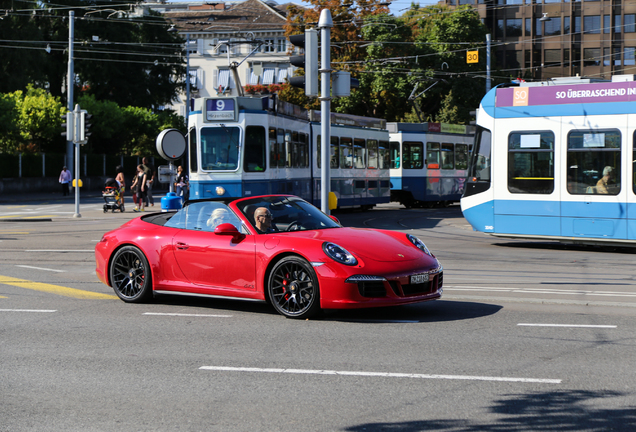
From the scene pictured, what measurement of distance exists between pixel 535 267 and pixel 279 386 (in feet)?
28.0

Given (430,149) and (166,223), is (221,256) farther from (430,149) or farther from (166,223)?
(430,149)

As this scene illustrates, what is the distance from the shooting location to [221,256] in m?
8.86

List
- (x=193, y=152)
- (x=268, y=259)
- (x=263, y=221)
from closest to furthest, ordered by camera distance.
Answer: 1. (x=268, y=259)
2. (x=263, y=221)
3. (x=193, y=152)

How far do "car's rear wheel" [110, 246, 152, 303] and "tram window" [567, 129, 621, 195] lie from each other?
374 inches

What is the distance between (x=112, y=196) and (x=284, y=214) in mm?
21818

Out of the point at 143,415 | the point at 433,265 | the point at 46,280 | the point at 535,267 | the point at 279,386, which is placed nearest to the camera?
the point at 143,415

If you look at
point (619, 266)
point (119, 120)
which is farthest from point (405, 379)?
point (119, 120)

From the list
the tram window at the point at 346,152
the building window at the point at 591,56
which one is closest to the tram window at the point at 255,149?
the tram window at the point at 346,152

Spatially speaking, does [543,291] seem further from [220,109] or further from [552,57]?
[552,57]

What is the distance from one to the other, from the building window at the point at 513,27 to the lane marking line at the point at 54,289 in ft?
250

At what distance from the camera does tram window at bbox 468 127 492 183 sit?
1725 centimetres

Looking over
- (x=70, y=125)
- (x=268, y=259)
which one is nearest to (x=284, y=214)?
(x=268, y=259)

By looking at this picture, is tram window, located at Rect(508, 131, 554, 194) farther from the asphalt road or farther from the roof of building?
the roof of building

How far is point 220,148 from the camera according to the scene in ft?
66.7
